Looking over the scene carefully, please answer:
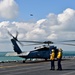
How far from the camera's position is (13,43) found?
60.8m

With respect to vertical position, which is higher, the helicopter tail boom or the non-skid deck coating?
the helicopter tail boom

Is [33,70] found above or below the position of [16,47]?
below

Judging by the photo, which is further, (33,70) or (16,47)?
(16,47)

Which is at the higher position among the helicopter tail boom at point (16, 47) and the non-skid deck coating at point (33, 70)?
the helicopter tail boom at point (16, 47)

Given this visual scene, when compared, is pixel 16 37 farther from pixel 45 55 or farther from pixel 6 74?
pixel 6 74

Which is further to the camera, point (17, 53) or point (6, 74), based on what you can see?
point (17, 53)

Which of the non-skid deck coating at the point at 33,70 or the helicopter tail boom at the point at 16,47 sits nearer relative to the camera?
the non-skid deck coating at the point at 33,70

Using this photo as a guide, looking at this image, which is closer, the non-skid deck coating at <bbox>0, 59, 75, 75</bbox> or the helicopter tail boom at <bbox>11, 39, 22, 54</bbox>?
the non-skid deck coating at <bbox>0, 59, 75, 75</bbox>

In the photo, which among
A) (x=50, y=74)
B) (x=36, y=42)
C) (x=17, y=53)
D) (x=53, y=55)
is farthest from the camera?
(x=17, y=53)

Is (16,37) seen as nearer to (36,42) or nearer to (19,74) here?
(36,42)

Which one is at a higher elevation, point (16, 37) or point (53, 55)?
point (16, 37)

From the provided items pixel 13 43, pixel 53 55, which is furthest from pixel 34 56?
pixel 53 55

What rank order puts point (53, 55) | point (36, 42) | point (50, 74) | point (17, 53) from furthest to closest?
point (17, 53) < point (36, 42) < point (53, 55) < point (50, 74)

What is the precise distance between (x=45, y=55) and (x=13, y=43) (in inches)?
278
